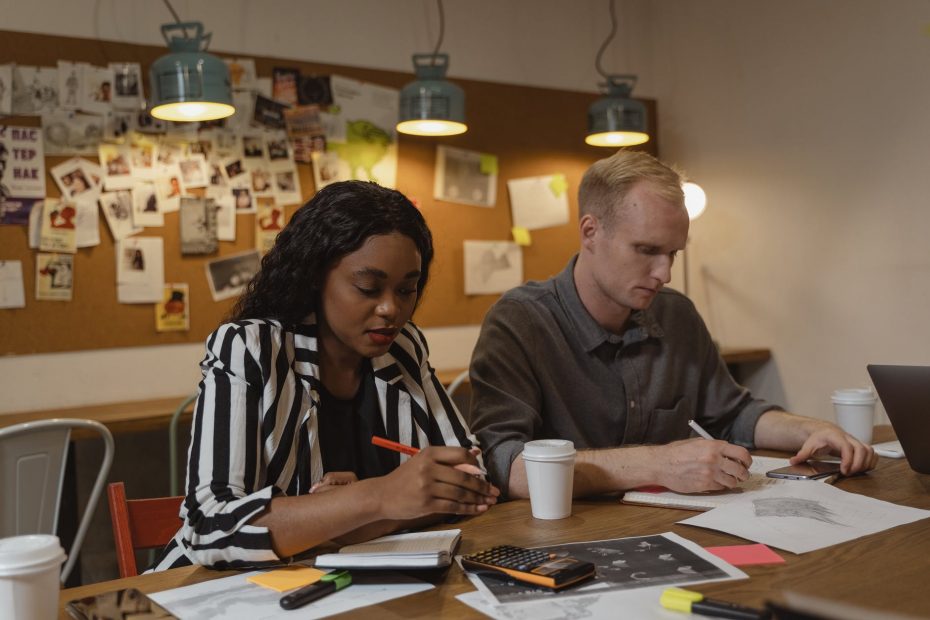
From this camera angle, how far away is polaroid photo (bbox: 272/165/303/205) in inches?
135

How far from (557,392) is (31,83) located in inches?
85.8

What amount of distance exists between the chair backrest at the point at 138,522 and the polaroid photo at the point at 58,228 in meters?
1.85

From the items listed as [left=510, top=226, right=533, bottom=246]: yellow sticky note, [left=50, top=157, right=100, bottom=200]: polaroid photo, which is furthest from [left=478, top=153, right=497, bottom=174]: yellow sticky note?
[left=50, top=157, right=100, bottom=200]: polaroid photo

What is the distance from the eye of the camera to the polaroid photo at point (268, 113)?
3393 mm

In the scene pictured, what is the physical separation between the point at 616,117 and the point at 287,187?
1.40 metres

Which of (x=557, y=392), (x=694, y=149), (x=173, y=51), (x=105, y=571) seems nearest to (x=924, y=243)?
(x=694, y=149)

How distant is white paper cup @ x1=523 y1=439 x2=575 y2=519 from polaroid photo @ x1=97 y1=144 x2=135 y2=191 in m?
2.27

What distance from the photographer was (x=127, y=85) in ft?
10.3

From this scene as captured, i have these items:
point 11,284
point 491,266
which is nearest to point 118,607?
point 11,284

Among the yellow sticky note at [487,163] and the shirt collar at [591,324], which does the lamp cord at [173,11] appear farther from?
the shirt collar at [591,324]

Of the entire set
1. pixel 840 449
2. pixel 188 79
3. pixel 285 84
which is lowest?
pixel 840 449

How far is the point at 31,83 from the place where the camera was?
2971mm

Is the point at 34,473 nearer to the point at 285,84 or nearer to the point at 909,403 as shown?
the point at 285,84

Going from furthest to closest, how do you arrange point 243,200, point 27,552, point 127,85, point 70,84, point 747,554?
1. point 243,200
2. point 127,85
3. point 70,84
4. point 747,554
5. point 27,552
